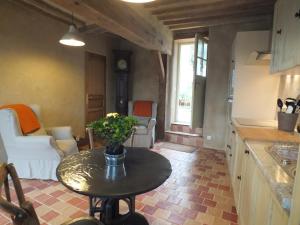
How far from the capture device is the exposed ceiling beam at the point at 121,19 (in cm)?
195

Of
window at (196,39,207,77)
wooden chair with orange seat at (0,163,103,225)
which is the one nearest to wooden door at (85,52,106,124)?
window at (196,39,207,77)

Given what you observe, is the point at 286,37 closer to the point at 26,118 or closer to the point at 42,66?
the point at 26,118

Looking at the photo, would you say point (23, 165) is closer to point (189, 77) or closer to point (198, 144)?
point (198, 144)

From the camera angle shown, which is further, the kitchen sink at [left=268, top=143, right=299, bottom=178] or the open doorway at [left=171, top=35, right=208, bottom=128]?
the open doorway at [left=171, top=35, right=208, bottom=128]

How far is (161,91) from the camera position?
185 inches

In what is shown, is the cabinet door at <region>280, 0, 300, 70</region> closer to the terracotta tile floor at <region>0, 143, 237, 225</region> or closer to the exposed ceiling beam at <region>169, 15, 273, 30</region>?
the terracotta tile floor at <region>0, 143, 237, 225</region>

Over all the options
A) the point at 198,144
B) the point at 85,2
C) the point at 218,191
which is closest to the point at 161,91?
the point at 198,144

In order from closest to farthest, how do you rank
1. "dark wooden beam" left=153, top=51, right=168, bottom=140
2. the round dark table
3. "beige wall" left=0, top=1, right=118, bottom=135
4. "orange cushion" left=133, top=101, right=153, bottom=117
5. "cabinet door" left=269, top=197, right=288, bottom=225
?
"cabinet door" left=269, top=197, right=288, bottom=225
the round dark table
"beige wall" left=0, top=1, right=118, bottom=135
"orange cushion" left=133, top=101, right=153, bottom=117
"dark wooden beam" left=153, top=51, right=168, bottom=140

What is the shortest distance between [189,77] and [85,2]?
3448 millimetres

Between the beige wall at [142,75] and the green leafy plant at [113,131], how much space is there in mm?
3528

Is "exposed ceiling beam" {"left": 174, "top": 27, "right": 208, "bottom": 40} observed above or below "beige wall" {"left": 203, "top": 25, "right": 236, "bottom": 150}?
above

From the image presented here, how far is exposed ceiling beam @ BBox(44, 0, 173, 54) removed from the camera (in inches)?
76.7

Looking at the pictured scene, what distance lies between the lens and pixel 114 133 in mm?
1325

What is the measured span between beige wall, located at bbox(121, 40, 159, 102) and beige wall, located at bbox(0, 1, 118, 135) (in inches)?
34.8
